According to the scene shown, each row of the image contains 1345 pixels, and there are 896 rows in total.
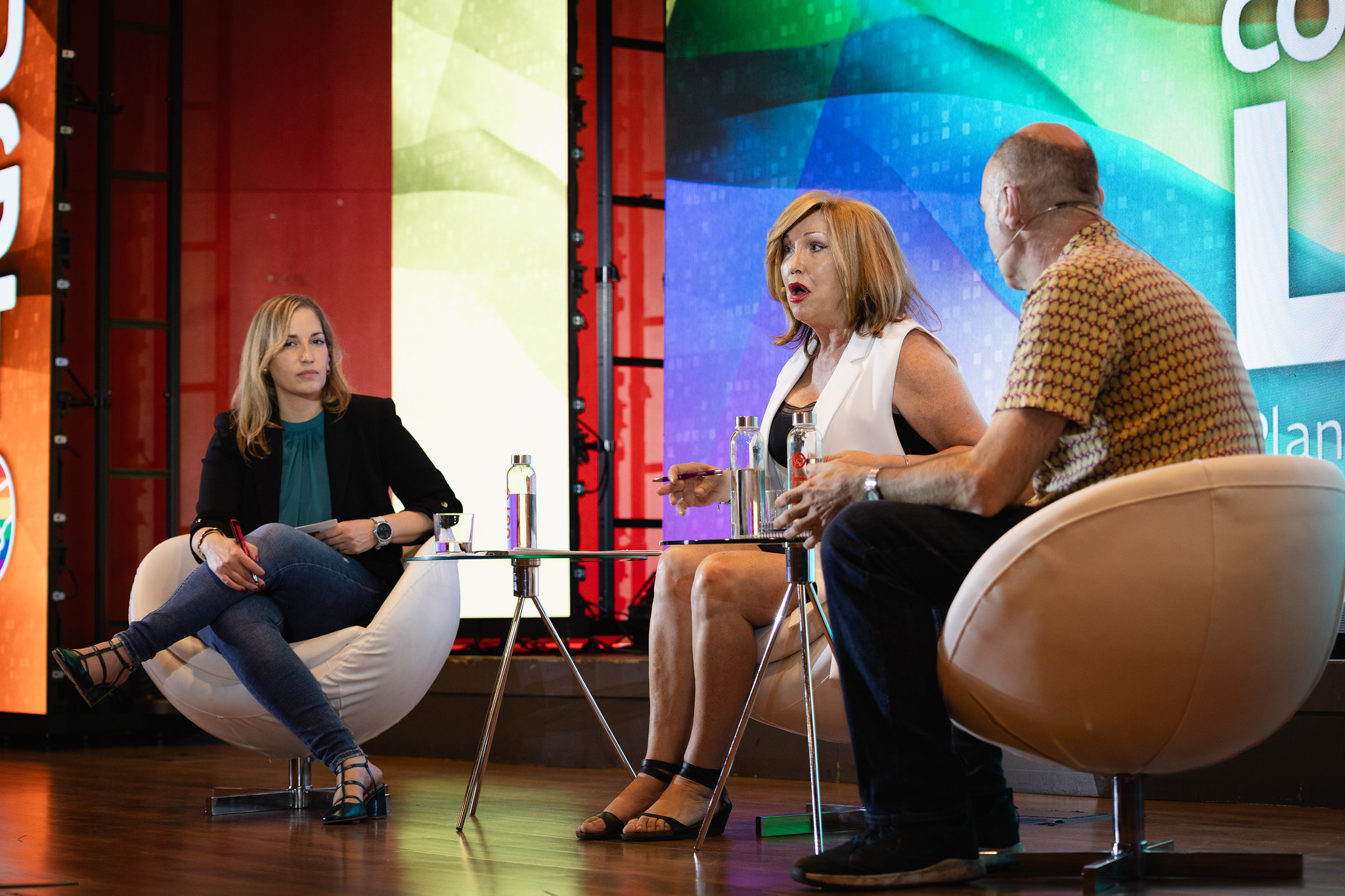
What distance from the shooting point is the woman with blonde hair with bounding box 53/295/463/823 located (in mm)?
2705

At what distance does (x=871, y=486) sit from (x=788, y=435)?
2.21 ft

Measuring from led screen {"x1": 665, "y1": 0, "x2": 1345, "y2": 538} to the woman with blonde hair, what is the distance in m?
1.57

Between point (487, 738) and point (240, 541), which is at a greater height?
point (240, 541)

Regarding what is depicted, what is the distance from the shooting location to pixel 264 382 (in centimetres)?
316

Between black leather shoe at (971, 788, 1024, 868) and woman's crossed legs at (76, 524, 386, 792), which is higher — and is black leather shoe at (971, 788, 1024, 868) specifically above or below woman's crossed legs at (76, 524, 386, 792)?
below

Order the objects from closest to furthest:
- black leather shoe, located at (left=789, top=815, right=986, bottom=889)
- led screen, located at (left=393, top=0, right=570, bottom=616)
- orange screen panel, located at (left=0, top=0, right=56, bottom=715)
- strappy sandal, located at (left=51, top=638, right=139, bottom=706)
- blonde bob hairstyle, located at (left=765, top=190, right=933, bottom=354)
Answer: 1. black leather shoe, located at (left=789, top=815, right=986, bottom=889)
2. blonde bob hairstyle, located at (left=765, top=190, right=933, bottom=354)
3. strappy sandal, located at (left=51, top=638, right=139, bottom=706)
4. orange screen panel, located at (left=0, top=0, right=56, bottom=715)
5. led screen, located at (left=393, top=0, right=570, bottom=616)

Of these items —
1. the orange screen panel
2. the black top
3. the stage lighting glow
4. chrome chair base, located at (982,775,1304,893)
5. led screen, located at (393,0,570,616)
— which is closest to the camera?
chrome chair base, located at (982,775,1304,893)

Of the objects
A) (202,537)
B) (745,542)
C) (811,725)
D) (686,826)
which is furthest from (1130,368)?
(202,537)

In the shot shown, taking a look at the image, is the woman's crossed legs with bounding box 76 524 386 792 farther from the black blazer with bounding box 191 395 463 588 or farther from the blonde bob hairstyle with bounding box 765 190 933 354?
the blonde bob hairstyle with bounding box 765 190 933 354

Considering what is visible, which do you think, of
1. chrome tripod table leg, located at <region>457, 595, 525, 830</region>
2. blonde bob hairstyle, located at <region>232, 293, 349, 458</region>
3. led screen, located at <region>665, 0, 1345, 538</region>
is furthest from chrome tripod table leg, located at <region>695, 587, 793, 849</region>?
led screen, located at <region>665, 0, 1345, 538</region>

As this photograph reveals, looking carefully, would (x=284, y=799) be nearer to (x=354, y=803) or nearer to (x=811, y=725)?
(x=354, y=803)

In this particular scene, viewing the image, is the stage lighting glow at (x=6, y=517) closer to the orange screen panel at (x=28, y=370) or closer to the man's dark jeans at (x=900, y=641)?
the orange screen panel at (x=28, y=370)

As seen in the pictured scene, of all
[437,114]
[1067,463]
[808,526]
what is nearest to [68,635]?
[437,114]

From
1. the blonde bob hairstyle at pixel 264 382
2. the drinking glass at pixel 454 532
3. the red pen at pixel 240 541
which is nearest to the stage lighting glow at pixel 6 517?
the blonde bob hairstyle at pixel 264 382
